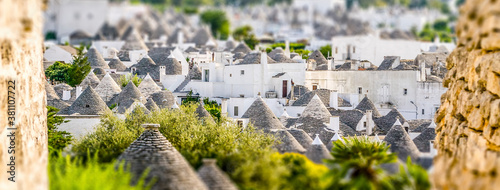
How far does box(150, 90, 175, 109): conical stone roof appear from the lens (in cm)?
4800

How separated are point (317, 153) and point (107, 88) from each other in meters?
20.9

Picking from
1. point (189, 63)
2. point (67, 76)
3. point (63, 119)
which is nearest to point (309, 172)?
point (63, 119)

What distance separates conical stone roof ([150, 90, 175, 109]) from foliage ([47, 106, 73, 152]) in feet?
29.8

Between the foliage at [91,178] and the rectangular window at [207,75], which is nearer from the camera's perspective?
the foliage at [91,178]

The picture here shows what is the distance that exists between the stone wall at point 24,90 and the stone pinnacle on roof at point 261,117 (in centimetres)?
1411

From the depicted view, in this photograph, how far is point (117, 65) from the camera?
201 feet

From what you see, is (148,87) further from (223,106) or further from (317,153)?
(317,153)

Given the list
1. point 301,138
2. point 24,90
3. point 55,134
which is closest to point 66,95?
point 55,134

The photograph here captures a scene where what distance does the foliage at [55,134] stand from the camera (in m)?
34.2

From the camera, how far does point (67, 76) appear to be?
5625 cm

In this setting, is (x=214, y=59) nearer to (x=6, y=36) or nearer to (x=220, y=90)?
(x=220, y=90)

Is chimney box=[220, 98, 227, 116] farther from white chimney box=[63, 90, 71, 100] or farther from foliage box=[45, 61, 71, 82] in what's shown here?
foliage box=[45, 61, 71, 82]

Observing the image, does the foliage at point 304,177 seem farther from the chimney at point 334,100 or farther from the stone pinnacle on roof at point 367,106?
the chimney at point 334,100

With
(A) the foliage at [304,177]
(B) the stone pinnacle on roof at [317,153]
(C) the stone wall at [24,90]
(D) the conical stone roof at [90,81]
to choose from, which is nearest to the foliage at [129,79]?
(D) the conical stone roof at [90,81]
